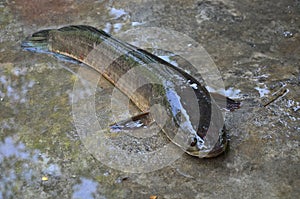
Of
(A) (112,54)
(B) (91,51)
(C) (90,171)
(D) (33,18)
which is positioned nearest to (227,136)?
(C) (90,171)

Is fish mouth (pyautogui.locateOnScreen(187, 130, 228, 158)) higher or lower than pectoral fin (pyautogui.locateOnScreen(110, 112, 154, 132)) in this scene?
higher

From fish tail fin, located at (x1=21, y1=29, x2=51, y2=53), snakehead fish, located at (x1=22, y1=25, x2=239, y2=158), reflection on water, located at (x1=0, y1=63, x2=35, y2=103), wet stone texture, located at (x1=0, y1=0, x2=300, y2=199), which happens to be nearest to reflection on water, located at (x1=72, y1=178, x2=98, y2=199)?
wet stone texture, located at (x1=0, y1=0, x2=300, y2=199)

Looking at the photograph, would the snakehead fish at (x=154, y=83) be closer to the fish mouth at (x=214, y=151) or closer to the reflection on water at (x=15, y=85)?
the fish mouth at (x=214, y=151)

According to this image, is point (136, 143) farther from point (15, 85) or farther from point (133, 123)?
point (15, 85)

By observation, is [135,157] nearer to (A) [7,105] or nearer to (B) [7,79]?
(A) [7,105]

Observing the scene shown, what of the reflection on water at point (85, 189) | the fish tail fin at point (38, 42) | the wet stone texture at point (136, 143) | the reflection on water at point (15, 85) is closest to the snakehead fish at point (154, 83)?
the fish tail fin at point (38, 42)

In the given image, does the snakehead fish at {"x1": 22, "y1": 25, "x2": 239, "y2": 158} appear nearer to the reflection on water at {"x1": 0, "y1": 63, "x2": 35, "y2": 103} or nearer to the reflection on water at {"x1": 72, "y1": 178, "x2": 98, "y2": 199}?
the reflection on water at {"x1": 0, "y1": 63, "x2": 35, "y2": 103}
